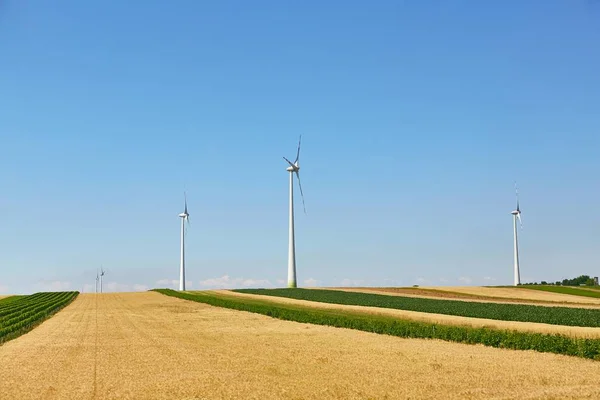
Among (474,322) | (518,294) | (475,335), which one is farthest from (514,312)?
(518,294)

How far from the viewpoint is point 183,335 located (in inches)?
1805

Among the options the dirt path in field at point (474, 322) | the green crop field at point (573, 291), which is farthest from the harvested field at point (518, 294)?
the dirt path in field at point (474, 322)

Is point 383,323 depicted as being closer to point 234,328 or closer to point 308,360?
point 234,328

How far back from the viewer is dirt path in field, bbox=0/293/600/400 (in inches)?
979

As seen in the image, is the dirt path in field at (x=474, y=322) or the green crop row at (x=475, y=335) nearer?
the green crop row at (x=475, y=335)

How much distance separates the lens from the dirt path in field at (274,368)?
81.6 feet

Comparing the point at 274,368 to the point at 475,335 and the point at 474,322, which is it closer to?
the point at 475,335

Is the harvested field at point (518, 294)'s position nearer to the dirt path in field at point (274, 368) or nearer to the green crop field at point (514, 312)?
the green crop field at point (514, 312)

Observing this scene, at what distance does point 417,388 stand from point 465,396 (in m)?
1.96

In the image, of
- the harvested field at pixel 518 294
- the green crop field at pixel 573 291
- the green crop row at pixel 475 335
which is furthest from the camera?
the green crop field at pixel 573 291

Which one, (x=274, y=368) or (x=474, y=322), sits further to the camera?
(x=474, y=322)

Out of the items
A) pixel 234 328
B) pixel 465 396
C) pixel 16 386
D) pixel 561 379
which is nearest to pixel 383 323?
pixel 234 328

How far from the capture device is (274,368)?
30172mm

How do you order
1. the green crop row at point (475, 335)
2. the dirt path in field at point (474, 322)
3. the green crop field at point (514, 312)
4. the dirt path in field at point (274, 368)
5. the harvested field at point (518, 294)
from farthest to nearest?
1. the harvested field at point (518, 294)
2. the green crop field at point (514, 312)
3. the dirt path in field at point (474, 322)
4. the green crop row at point (475, 335)
5. the dirt path in field at point (274, 368)
